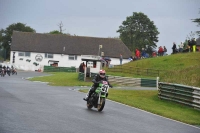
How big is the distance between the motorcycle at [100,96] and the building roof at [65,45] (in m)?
87.5

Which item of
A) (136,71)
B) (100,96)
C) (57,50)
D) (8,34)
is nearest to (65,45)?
(57,50)

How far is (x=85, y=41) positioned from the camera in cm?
11281

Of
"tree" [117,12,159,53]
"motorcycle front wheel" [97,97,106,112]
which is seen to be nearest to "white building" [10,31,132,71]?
"tree" [117,12,159,53]

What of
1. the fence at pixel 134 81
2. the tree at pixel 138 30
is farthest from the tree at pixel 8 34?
the fence at pixel 134 81

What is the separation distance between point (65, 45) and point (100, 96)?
90961 mm

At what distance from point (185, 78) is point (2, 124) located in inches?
859

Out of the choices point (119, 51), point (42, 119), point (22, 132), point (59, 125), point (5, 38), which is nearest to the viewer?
point (22, 132)

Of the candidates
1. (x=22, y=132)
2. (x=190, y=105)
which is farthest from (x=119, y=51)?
(x=22, y=132)

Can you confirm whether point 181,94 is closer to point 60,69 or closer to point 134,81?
point 134,81

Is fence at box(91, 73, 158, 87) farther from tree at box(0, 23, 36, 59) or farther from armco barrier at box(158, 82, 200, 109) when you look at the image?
tree at box(0, 23, 36, 59)

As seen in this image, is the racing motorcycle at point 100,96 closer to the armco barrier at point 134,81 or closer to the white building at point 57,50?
Result: the armco barrier at point 134,81

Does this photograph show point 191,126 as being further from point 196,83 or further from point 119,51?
point 119,51

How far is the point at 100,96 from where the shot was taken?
1984 centimetres

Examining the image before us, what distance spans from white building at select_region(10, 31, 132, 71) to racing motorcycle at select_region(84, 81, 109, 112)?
84.3 m
